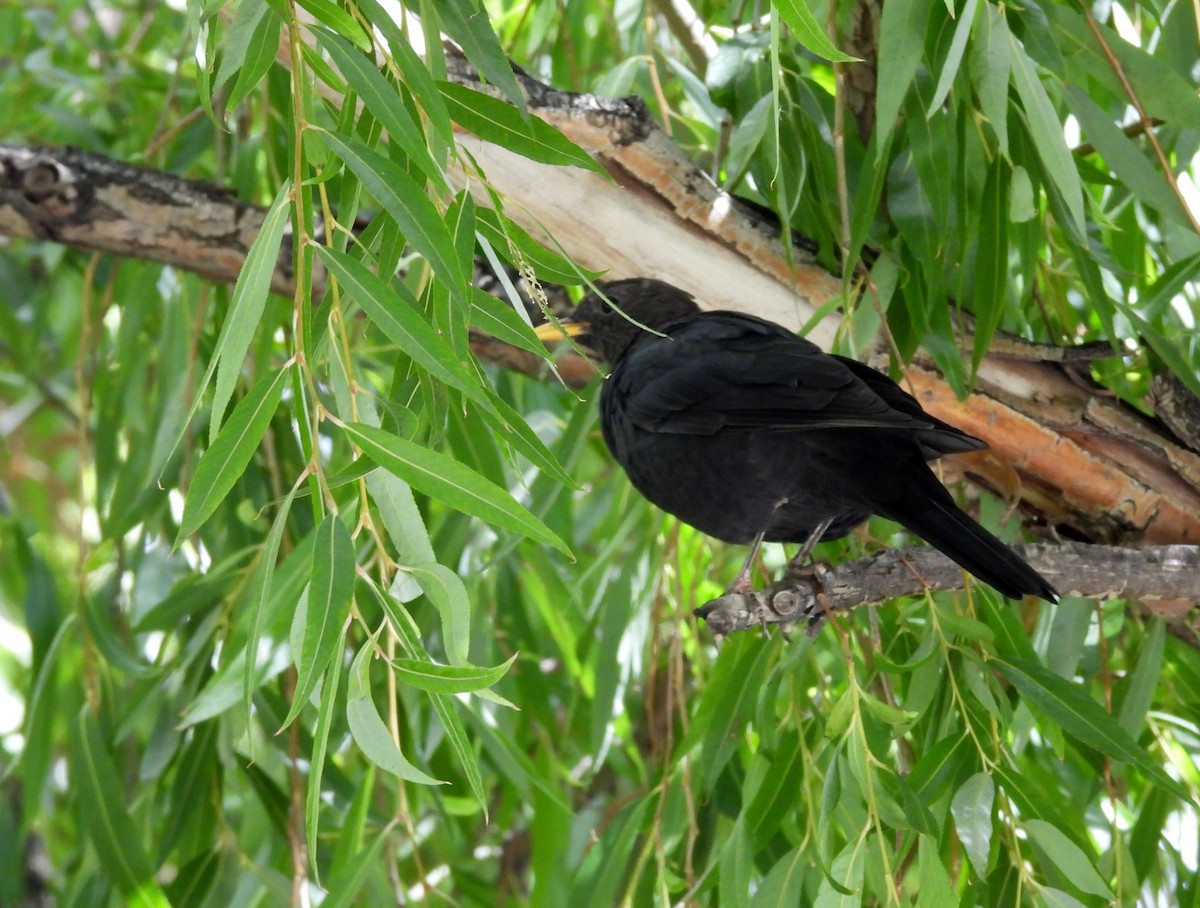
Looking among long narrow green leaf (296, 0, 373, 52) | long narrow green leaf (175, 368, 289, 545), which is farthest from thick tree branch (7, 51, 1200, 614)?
long narrow green leaf (175, 368, 289, 545)

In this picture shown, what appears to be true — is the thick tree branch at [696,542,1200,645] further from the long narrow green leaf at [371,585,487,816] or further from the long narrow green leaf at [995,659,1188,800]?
the long narrow green leaf at [371,585,487,816]

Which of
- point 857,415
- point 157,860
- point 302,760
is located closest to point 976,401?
point 857,415

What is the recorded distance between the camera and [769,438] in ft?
6.04

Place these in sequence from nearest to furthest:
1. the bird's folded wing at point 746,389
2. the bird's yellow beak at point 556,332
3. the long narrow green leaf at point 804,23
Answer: the long narrow green leaf at point 804,23, the bird's folded wing at point 746,389, the bird's yellow beak at point 556,332

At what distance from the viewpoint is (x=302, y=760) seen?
2.37 meters

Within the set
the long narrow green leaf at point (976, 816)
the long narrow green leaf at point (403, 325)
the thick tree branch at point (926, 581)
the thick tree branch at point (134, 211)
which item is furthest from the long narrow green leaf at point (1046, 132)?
the thick tree branch at point (134, 211)

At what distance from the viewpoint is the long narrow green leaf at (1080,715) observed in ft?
5.13

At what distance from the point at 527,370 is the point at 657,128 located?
733mm

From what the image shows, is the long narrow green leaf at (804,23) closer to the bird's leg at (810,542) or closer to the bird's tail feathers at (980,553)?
the bird's tail feathers at (980,553)

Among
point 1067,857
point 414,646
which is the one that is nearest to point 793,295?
point 1067,857

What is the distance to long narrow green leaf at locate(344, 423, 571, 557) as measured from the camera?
1.13 meters

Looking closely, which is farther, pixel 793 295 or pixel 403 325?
pixel 793 295

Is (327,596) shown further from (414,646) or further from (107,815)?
(107,815)

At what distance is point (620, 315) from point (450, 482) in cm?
90
